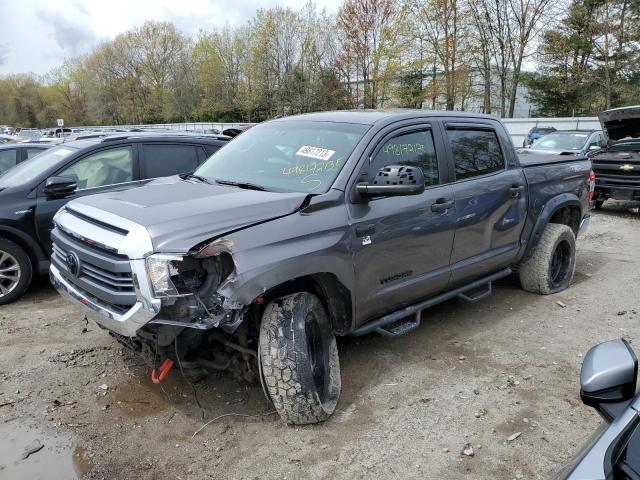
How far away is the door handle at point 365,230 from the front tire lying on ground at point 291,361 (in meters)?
0.54

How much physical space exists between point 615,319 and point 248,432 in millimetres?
3815

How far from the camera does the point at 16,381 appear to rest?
12.2ft

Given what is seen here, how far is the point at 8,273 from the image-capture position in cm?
529

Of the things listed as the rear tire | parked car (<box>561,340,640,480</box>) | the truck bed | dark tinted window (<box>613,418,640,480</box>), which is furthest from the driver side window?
dark tinted window (<box>613,418,640,480</box>)

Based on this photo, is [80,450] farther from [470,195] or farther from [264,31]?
[264,31]

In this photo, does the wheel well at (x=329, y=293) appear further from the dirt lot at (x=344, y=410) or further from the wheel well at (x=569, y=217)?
the wheel well at (x=569, y=217)

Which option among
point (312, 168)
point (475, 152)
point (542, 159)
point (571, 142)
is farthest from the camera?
point (571, 142)

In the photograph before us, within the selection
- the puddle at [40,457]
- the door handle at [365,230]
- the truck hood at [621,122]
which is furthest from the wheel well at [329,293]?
the truck hood at [621,122]

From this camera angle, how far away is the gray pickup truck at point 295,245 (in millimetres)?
2787

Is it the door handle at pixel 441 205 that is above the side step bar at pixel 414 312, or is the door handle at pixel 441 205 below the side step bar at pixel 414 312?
above

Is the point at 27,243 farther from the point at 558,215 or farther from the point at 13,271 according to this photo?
the point at 558,215

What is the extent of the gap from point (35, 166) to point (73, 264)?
130 inches

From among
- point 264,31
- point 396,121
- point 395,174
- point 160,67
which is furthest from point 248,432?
point 160,67

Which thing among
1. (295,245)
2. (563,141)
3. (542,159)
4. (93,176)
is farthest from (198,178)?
(563,141)
